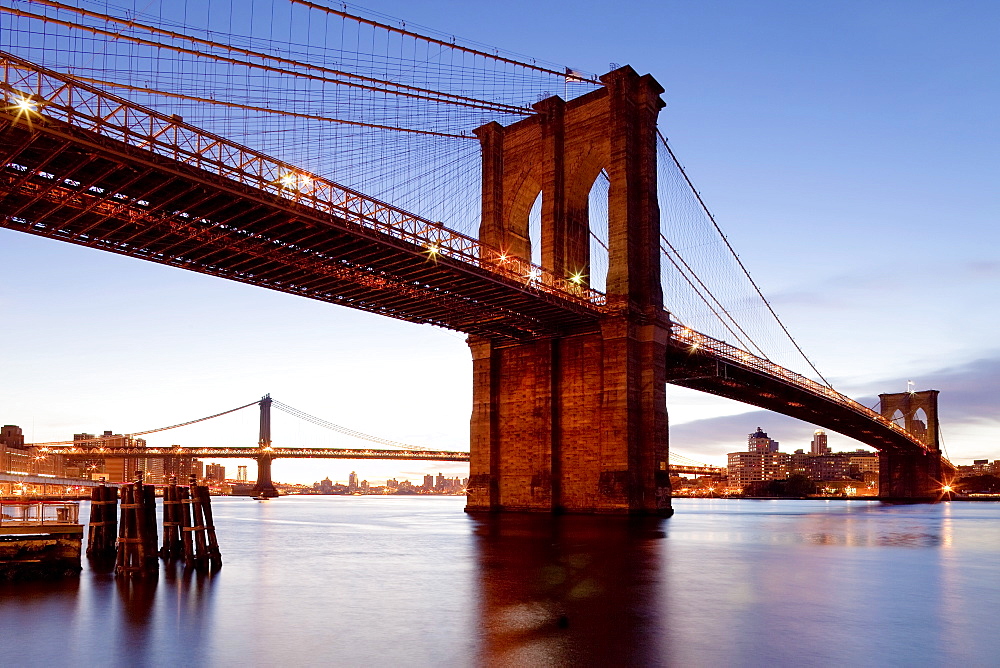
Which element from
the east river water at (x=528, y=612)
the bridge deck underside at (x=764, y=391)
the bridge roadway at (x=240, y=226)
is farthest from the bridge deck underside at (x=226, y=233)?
the bridge deck underside at (x=764, y=391)

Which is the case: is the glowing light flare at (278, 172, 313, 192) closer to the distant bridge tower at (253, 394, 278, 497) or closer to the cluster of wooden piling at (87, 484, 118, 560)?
the cluster of wooden piling at (87, 484, 118, 560)

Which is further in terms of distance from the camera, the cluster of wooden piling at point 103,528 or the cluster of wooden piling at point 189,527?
the cluster of wooden piling at point 103,528

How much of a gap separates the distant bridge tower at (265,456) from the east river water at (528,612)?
109m

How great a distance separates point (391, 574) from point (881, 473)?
12410 centimetres

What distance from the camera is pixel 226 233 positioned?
3419 centimetres

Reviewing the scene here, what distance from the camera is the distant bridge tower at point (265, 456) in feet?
432

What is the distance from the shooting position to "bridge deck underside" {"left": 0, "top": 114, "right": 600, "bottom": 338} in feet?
89.0

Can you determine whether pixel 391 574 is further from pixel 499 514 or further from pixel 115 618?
pixel 499 514

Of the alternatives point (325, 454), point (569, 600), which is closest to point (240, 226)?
point (569, 600)

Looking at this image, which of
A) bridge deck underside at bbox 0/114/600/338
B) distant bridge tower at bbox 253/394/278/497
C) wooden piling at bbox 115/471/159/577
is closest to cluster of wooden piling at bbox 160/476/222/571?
wooden piling at bbox 115/471/159/577

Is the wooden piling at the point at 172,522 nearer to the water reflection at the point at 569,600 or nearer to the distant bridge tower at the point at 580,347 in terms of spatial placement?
the water reflection at the point at 569,600

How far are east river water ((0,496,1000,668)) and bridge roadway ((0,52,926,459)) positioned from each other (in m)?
12.6

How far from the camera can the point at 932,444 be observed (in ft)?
427

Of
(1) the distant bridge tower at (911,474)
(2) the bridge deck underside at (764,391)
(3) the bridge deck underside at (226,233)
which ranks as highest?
(3) the bridge deck underside at (226,233)
